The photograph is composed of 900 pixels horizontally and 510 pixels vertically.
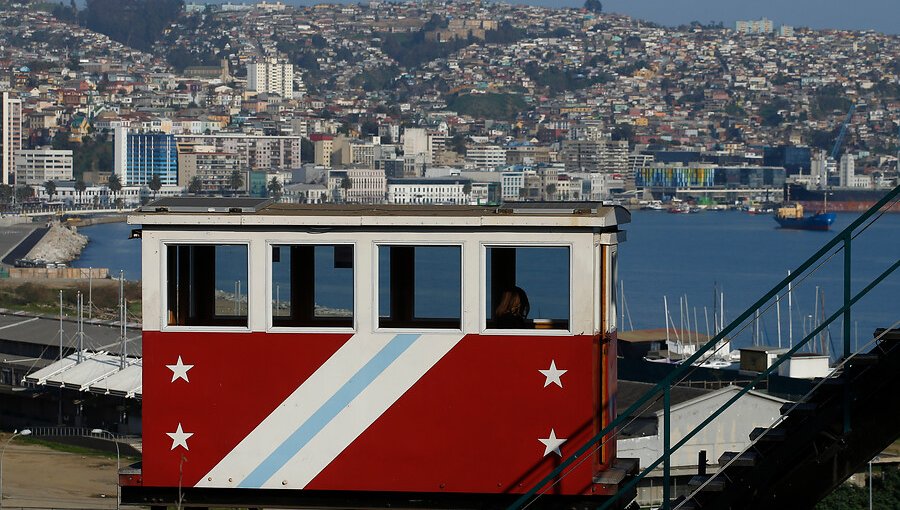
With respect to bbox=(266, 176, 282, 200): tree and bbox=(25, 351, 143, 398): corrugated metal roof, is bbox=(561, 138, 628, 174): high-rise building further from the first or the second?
bbox=(25, 351, 143, 398): corrugated metal roof

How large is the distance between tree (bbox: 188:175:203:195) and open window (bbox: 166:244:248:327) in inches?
5329

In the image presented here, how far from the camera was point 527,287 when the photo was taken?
218 inches

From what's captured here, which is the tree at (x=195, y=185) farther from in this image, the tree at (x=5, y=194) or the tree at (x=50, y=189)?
the tree at (x=5, y=194)

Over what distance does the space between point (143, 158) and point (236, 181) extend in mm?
9450

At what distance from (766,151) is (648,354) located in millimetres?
136430

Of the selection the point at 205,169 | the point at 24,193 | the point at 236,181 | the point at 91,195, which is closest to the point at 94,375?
the point at 91,195

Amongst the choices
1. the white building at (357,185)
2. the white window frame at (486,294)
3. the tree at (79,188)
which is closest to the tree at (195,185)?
the tree at (79,188)

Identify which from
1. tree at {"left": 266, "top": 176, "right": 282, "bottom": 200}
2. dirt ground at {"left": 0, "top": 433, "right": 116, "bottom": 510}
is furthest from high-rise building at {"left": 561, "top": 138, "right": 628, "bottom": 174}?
dirt ground at {"left": 0, "top": 433, "right": 116, "bottom": 510}

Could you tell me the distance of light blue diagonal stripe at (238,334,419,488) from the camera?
Result: 17.8ft

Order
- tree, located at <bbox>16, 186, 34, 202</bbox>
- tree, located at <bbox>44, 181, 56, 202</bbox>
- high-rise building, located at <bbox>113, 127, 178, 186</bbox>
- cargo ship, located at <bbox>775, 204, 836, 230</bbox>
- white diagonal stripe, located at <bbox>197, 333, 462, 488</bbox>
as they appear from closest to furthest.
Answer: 1. white diagonal stripe, located at <bbox>197, 333, 462, 488</bbox>
2. cargo ship, located at <bbox>775, 204, 836, 230</bbox>
3. tree, located at <bbox>44, 181, 56, 202</bbox>
4. tree, located at <bbox>16, 186, 34, 202</bbox>
5. high-rise building, located at <bbox>113, 127, 178, 186</bbox>

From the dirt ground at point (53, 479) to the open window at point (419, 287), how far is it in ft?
35.3

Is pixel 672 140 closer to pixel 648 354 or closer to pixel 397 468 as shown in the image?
pixel 648 354

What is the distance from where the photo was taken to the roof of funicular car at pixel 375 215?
531cm

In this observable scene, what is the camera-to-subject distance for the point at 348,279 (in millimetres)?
5551
